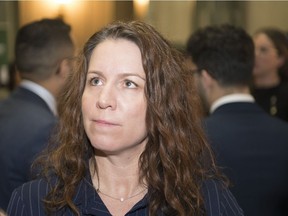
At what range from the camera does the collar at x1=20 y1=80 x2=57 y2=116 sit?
247 centimetres

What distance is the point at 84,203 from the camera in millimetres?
1513

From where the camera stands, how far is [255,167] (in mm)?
2117

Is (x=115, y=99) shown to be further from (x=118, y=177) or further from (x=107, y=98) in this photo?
(x=118, y=177)

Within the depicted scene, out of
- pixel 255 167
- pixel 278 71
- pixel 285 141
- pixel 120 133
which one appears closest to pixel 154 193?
pixel 120 133

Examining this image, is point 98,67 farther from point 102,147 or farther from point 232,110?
point 232,110

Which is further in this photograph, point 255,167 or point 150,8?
point 150,8

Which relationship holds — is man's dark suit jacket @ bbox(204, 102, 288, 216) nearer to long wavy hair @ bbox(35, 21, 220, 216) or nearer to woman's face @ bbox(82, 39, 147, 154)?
long wavy hair @ bbox(35, 21, 220, 216)

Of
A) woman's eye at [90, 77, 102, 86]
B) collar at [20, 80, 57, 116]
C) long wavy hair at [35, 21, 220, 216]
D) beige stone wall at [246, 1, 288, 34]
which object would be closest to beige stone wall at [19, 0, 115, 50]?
beige stone wall at [246, 1, 288, 34]

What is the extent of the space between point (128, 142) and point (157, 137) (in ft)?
0.42

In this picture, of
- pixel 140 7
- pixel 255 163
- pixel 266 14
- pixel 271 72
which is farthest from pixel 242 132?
pixel 140 7

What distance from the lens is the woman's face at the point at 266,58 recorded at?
3.65 metres

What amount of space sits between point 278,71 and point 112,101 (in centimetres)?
258

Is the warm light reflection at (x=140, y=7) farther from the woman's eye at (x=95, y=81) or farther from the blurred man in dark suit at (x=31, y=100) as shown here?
the woman's eye at (x=95, y=81)

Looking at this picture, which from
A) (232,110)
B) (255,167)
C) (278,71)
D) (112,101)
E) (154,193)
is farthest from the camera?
(278,71)
